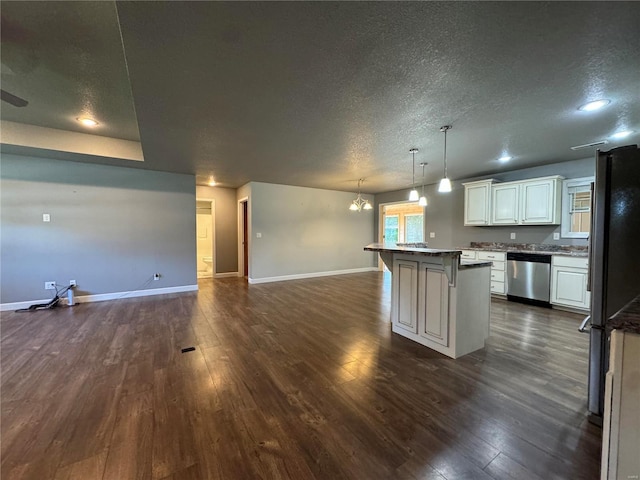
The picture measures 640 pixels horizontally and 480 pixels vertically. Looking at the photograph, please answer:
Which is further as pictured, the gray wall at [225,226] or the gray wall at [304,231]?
the gray wall at [225,226]

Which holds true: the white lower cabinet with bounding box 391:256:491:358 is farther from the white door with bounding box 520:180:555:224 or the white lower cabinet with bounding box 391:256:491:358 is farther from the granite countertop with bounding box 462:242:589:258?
the white door with bounding box 520:180:555:224

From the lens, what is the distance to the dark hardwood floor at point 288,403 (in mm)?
1391

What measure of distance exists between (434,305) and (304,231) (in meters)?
4.61

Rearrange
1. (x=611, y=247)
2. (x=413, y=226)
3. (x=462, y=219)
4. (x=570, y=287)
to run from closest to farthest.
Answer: (x=611, y=247) < (x=570, y=287) < (x=462, y=219) < (x=413, y=226)

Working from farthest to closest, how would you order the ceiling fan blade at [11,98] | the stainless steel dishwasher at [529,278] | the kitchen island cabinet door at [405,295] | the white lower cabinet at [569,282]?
the stainless steel dishwasher at [529,278] < the white lower cabinet at [569,282] < the kitchen island cabinet door at [405,295] < the ceiling fan blade at [11,98]

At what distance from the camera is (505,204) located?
16.0 feet

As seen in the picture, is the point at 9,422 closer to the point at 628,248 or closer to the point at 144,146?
the point at 144,146

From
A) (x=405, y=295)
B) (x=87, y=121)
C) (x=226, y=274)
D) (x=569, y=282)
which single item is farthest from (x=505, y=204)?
(x=87, y=121)

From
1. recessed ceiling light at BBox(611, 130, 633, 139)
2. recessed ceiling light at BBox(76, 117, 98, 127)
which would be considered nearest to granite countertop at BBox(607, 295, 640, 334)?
recessed ceiling light at BBox(611, 130, 633, 139)

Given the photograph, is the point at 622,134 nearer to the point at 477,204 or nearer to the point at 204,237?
the point at 477,204

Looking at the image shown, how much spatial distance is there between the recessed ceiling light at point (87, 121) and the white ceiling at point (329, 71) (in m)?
0.09

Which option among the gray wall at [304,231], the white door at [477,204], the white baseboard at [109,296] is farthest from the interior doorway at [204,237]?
the white door at [477,204]

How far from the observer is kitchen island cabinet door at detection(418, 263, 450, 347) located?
2604 mm

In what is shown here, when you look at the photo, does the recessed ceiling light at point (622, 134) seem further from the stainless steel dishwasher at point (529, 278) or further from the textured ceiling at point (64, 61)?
the textured ceiling at point (64, 61)
